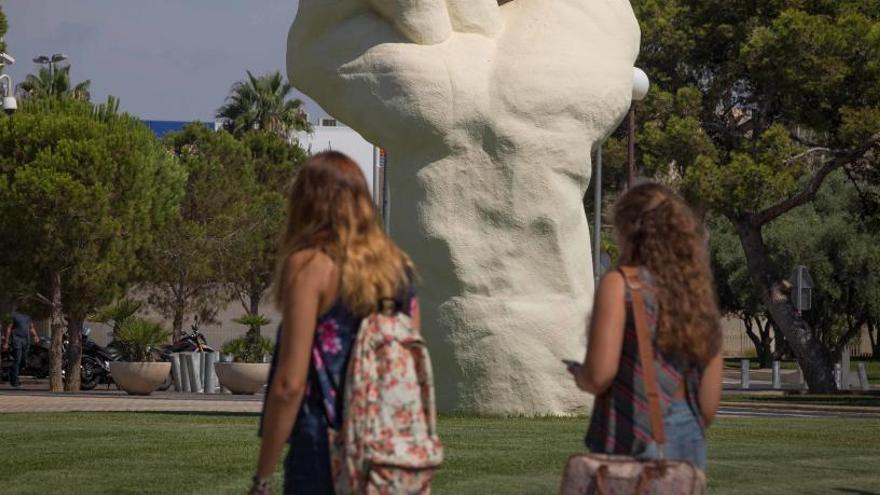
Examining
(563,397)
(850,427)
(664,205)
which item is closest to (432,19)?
(563,397)

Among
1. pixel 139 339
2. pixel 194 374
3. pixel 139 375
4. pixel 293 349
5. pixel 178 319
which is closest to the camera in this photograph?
pixel 293 349

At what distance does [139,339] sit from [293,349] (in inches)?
913

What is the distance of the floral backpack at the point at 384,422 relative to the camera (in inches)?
188

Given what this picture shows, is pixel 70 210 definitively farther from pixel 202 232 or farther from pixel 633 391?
pixel 633 391

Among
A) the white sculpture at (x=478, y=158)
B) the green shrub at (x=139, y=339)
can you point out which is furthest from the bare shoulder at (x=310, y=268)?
the green shrub at (x=139, y=339)

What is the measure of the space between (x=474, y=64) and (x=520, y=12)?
3.23 feet

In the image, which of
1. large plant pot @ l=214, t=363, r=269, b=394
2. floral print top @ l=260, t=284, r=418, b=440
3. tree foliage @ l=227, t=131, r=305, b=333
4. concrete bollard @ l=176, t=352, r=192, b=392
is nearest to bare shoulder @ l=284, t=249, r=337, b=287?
floral print top @ l=260, t=284, r=418, b=440

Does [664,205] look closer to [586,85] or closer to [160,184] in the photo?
[586,85]

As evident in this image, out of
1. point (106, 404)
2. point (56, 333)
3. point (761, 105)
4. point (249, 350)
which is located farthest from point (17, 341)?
point (761, 105)

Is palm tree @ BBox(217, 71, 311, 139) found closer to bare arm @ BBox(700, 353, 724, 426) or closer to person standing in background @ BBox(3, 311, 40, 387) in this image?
person standing in background @ BBox(3, 311, 40, 387)

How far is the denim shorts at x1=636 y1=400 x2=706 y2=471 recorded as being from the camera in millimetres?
5074

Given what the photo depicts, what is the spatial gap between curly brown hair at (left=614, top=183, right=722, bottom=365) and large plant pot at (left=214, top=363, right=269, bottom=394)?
20907mm

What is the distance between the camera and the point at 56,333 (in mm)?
28609

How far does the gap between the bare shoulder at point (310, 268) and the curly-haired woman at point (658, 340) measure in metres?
0.87
